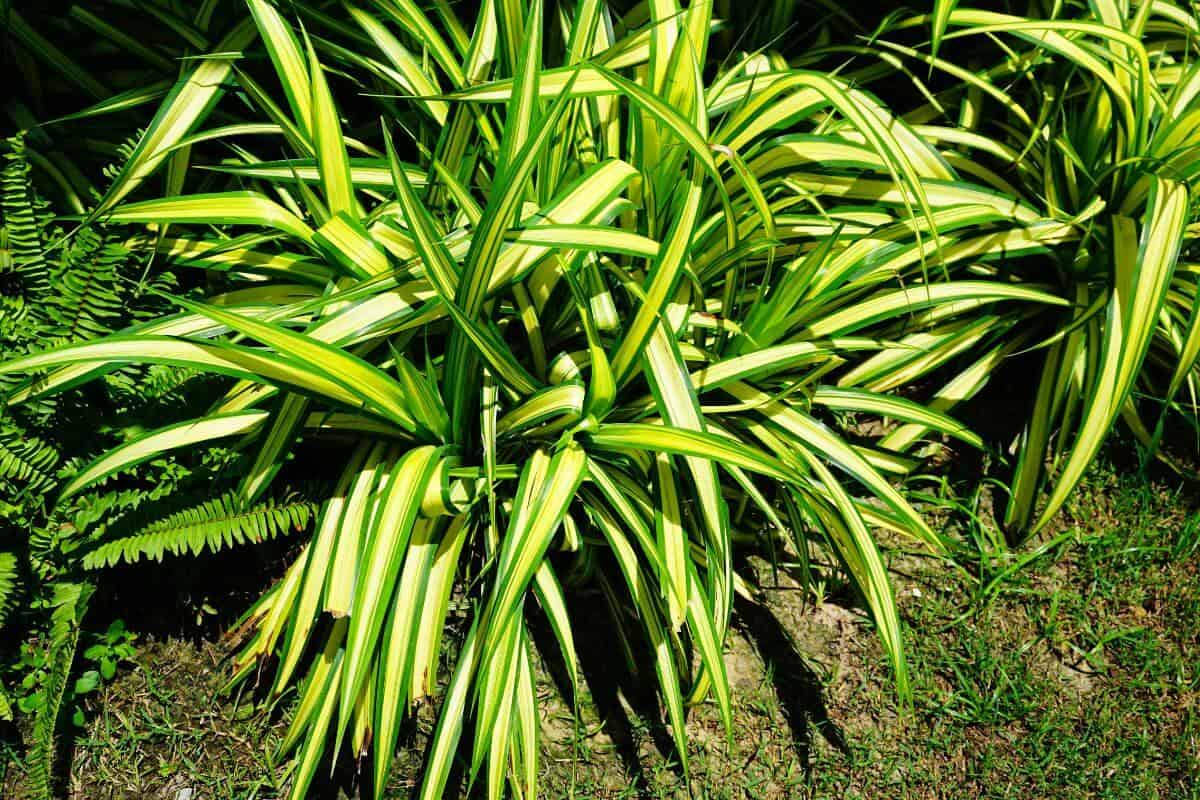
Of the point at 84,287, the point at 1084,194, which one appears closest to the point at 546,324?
the point at 84,287

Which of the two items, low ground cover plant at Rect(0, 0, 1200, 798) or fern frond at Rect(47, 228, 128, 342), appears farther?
fern frond at Rect(47, 228, 128, 342)

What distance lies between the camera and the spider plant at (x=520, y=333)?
1.60 meters

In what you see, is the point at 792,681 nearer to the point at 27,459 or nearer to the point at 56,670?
the point at 56,670

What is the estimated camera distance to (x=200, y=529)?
5.55 ft

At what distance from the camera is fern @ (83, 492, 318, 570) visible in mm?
1667

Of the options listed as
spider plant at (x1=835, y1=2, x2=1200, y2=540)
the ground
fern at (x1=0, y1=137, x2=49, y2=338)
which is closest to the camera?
fern at (x1=0, y1=137, x2=49, y2=338)

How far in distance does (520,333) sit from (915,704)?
3.82 ft

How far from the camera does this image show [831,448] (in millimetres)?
1914

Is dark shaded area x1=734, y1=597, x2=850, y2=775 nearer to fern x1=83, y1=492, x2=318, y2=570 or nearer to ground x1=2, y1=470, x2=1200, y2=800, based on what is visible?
ground x1=2, y1=470, x2=1200, y2=800

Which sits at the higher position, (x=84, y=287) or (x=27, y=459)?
(x=84, y=287)

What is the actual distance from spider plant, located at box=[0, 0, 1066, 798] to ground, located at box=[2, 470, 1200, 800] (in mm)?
140

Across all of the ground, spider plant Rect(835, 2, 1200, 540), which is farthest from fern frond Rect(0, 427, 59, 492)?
spider plant Rect(835, 2, 1200, 540)

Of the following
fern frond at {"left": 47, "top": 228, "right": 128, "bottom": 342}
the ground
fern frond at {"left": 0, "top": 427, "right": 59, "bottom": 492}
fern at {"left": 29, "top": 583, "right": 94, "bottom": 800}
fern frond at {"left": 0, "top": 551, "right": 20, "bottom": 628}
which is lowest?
the ground

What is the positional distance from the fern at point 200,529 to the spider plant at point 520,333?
82 mm
